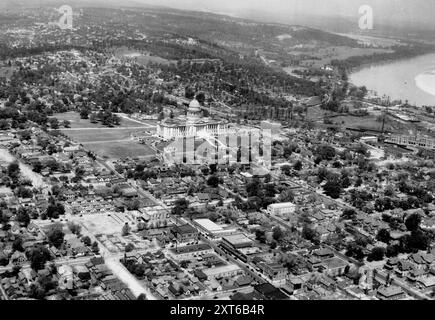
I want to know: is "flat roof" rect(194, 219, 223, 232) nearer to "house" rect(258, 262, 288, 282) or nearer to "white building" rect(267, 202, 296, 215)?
"white building" rect(267, 202, 296, 215)

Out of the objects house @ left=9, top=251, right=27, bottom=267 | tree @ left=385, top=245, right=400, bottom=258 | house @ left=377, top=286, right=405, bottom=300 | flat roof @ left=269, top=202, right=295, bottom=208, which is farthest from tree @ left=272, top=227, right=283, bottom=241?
house @ left=9, top=251, right=27, bottom=267

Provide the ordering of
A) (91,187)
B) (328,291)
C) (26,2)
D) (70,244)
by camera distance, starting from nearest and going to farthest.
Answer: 1. (328,291)
2. (70,244)
3. (91,187)
4. (26,2)

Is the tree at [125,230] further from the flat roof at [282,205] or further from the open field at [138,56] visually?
the open field at [138,56]

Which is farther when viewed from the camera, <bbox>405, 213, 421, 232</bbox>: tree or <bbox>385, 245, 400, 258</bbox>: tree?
<bbox>405, 213, 421, 232</bbox>: tree

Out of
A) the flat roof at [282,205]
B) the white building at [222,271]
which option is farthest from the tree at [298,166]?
the white building at [222,271]
